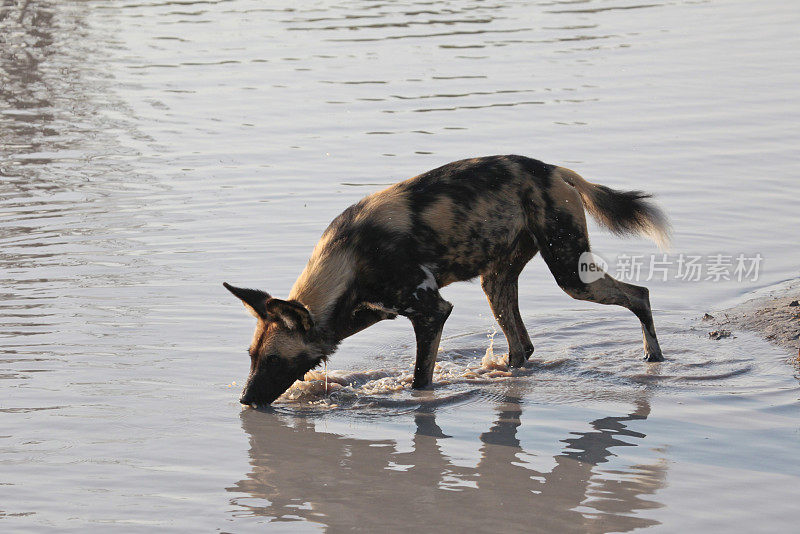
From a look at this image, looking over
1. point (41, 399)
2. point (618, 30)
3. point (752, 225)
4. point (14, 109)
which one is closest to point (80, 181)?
point (14, 109)

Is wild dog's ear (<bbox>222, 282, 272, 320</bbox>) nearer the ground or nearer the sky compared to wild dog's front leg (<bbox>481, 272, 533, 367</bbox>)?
nearer the sky

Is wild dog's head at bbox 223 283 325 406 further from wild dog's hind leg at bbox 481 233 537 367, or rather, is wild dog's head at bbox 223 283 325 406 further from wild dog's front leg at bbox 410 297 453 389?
wild dog's hind leg at bbox 481 233 537 367

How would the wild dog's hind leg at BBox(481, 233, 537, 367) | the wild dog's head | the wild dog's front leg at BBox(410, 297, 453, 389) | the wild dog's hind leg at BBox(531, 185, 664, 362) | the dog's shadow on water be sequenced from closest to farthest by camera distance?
the dog's shadow on water < the wild dog's head < the wild dog's front leg at BBox(410, 297, 453, 389) < the wild dog's hind leg at BBox(531, 185, 664, 362) < the wild dog's hind leg at BBox(481, 233, 537, 367)

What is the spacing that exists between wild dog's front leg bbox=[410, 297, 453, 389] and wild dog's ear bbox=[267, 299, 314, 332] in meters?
0.74

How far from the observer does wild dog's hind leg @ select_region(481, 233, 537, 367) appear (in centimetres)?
786

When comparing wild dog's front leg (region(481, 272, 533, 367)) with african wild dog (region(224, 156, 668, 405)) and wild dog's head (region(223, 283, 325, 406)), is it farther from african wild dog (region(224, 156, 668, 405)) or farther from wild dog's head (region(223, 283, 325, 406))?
wild dog's head (region(223, 283, 325, 406))

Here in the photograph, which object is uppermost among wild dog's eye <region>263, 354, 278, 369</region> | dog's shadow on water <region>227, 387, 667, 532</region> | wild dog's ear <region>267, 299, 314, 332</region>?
wild dog's ear <region>267, 299, 314, 332</region>

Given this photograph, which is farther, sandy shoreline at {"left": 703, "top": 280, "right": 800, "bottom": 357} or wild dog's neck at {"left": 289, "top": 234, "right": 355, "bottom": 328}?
sandy shoreline at {"left": 703, "top": 280, "right": 800, "bottom": 357}

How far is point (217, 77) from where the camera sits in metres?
17.3

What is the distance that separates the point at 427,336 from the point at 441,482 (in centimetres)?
155

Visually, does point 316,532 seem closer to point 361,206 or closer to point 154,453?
point 154,453

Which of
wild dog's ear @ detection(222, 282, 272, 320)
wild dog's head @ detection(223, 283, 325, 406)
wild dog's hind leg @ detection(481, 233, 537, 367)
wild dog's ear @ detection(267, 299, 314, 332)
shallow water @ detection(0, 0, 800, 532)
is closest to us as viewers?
shallow water @ detection(0, 0, 800, 532)

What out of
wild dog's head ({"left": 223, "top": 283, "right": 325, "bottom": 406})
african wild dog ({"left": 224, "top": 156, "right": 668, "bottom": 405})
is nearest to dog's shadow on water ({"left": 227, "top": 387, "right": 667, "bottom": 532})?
wild dog's head ({"left": 223, "top": 283, "right": 325, "bottom": 406})

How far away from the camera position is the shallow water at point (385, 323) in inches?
225
